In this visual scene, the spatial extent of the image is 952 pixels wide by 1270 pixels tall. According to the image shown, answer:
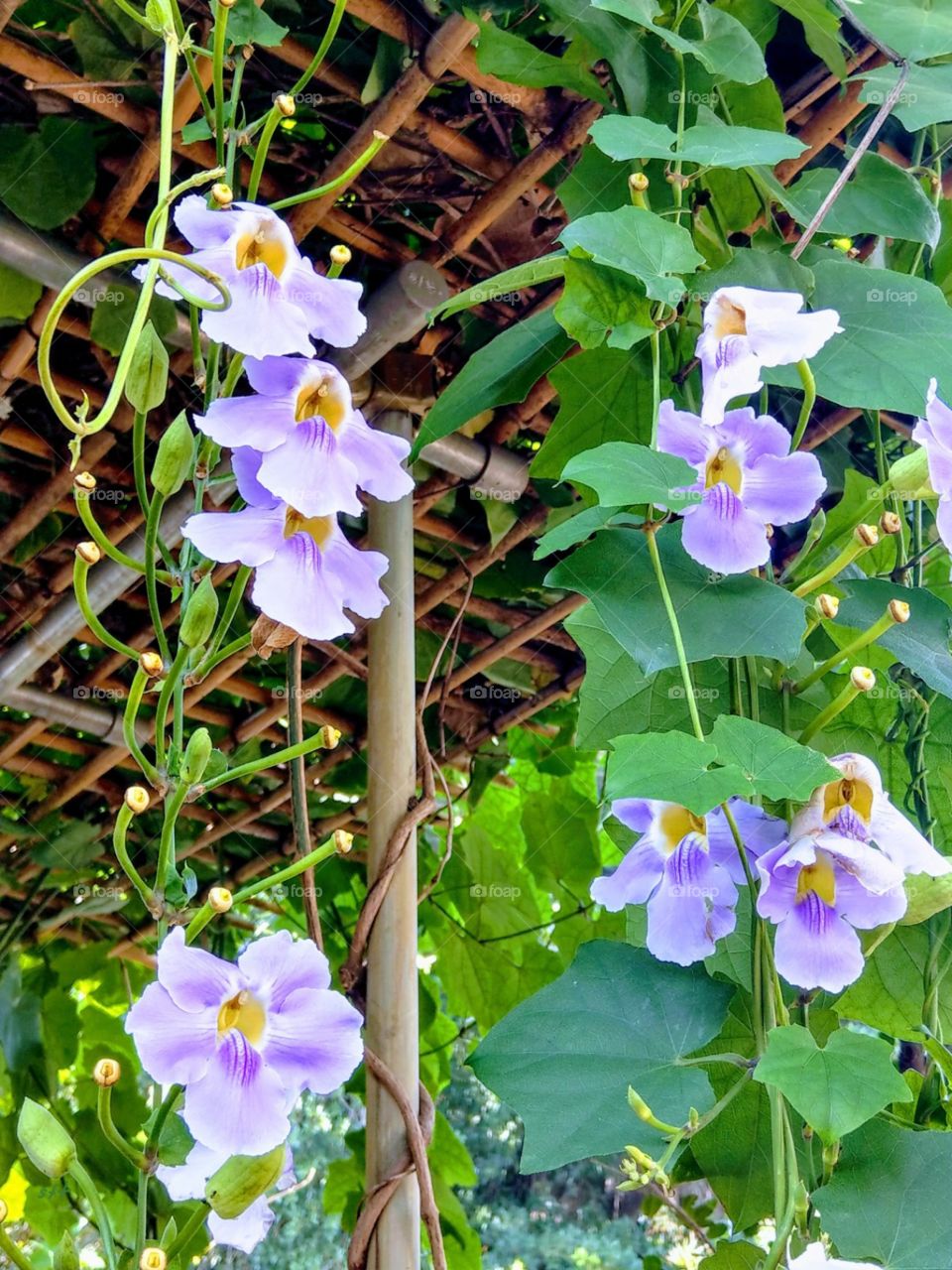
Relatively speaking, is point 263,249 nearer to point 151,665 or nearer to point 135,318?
point 135,318

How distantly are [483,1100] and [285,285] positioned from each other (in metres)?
5.03

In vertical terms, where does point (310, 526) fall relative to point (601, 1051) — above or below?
above

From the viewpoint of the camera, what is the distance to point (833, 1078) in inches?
19.3

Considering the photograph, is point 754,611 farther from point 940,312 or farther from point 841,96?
point 841,96

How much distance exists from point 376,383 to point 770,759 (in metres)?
0.54

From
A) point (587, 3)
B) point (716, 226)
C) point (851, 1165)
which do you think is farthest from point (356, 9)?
point (851, 1165)

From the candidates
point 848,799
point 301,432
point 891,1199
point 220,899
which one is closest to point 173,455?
point 301,432

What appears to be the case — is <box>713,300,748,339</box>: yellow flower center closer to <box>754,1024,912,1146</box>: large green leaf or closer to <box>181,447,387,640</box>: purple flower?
<box>181,447,387,640</box>: purple flower

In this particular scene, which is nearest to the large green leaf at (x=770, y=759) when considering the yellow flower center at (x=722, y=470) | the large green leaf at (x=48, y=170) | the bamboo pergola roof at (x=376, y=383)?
the yellow flower center at (x=722, y=470)

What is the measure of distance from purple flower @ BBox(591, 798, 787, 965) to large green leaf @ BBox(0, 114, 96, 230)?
56 centimetres

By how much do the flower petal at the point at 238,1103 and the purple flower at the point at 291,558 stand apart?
0.16 m

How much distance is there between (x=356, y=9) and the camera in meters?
0.79

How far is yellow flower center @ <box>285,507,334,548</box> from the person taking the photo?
51cm

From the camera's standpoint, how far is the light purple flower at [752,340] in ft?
1.83
